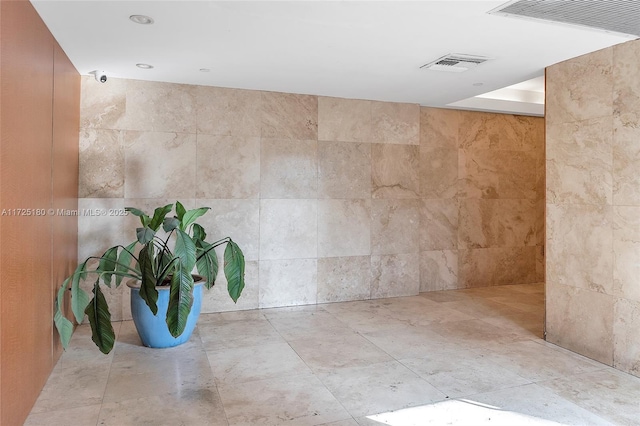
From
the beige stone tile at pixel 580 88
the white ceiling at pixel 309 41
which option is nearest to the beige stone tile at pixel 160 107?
the white ceiling at pixel 309 41

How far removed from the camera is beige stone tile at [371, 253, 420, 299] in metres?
5.35

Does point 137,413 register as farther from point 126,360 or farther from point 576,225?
point 576,225

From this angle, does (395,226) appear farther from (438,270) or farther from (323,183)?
(323,183)

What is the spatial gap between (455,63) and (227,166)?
2501 mm

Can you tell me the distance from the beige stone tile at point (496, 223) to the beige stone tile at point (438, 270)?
25 centimetres

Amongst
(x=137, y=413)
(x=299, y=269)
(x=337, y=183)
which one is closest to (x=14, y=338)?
(x=137, y=413)

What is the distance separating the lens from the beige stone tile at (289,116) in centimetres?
483

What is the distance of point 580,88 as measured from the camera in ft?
11.5

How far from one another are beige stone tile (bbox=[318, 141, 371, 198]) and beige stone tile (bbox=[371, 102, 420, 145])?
0.26 metres

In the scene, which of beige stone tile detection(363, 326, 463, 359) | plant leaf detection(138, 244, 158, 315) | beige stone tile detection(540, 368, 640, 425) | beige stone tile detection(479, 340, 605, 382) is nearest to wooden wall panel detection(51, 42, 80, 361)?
plant leaf detection(138, 244, 158, 315)

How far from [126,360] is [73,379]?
0.41 metres

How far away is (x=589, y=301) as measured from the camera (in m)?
3.44

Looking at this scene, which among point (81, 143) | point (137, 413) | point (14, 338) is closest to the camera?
point (14, 338)

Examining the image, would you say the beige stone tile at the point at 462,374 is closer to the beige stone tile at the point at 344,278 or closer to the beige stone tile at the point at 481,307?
the beige stone tile at the point at 481,307
